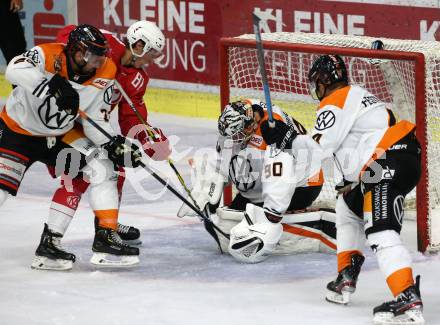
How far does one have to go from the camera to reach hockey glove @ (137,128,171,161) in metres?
6.21

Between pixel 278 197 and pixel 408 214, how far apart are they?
1.07 metres

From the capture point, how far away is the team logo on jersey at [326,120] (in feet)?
15.8

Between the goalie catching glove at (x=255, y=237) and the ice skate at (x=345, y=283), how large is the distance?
2.31 feet

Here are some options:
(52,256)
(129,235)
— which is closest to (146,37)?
(129,235)

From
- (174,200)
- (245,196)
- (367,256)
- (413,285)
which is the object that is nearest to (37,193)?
(174,200)

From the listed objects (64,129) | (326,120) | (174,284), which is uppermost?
(326,120)

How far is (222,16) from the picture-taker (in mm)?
8812

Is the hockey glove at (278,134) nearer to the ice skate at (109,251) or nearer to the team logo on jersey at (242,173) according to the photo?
the team logo on jersey at (242,173)

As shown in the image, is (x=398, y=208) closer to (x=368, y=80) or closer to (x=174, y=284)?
(x=174, y=284)

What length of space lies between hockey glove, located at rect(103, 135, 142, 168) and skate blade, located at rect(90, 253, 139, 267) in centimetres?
40

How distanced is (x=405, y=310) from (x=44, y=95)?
5.69ft

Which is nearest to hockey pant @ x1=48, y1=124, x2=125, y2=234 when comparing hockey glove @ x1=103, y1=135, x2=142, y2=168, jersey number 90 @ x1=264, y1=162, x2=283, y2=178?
hockey glove @ x1=103, y1=135, x2=142, y2=168

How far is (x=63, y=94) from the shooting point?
525cm

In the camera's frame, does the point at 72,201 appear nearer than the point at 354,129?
No
